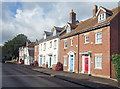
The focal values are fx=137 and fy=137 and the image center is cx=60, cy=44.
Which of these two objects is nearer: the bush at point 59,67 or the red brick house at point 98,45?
the red brick house at point 98,45

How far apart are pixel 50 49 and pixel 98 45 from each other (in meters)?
15.6

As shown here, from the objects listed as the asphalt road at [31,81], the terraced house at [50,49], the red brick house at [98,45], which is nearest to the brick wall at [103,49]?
the red brick house at [98,45]

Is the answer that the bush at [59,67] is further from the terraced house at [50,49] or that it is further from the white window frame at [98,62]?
the white window frame at [98,62]

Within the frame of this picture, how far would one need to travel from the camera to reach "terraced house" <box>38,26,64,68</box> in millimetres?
29147

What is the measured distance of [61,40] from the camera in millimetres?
28016

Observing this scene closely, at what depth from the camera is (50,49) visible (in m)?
32.0

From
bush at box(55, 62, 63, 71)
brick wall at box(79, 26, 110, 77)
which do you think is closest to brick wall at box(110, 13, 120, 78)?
brick wall at box(79, 26, 110, 77)

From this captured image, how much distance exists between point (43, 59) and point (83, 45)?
17443 millimetres

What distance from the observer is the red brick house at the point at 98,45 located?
1695 centimetres

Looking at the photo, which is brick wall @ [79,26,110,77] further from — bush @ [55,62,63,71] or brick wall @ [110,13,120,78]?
bush @ [55,62,63,71]

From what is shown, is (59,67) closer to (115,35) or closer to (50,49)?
(50,49)

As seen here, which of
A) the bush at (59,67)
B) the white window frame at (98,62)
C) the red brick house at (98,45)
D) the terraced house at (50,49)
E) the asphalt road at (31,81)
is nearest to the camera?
the asphalt road at (31,81)

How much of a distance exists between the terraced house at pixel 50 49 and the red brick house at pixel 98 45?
5.84 meters

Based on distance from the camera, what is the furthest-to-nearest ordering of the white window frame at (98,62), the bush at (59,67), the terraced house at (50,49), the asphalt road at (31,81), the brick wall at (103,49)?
the terraced house at (50,49) → the bush at (59,67) → the white window frame at (98,62) → the brick wall at (103,49) → the asphalt road at (31,81)
